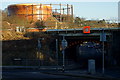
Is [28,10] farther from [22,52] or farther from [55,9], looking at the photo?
[22,52]

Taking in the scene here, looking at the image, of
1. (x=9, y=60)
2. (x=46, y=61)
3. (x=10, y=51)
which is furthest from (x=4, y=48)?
(x=46, y=61)

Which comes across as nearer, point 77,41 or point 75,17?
point 77,41

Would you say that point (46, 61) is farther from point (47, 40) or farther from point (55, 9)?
point (55, 9)

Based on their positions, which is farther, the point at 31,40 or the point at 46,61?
the point at 31,40

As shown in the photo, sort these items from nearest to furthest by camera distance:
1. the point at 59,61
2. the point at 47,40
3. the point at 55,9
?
the point at 59,61
the point at 47,40
the point at 55,9

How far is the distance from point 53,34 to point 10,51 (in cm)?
1002

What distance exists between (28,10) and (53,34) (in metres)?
37.8

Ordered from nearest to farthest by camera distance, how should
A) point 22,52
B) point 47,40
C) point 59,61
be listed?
1. point 59,61
2. point 22,52
3. point 47,40

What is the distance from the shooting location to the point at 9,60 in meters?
50.5

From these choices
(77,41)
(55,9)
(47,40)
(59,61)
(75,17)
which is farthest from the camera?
(55,9)

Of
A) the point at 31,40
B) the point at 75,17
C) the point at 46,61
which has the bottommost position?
the point at 46,61

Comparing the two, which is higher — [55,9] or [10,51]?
[55,9]

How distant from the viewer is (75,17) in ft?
305

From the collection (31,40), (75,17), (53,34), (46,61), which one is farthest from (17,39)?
(75,17)
